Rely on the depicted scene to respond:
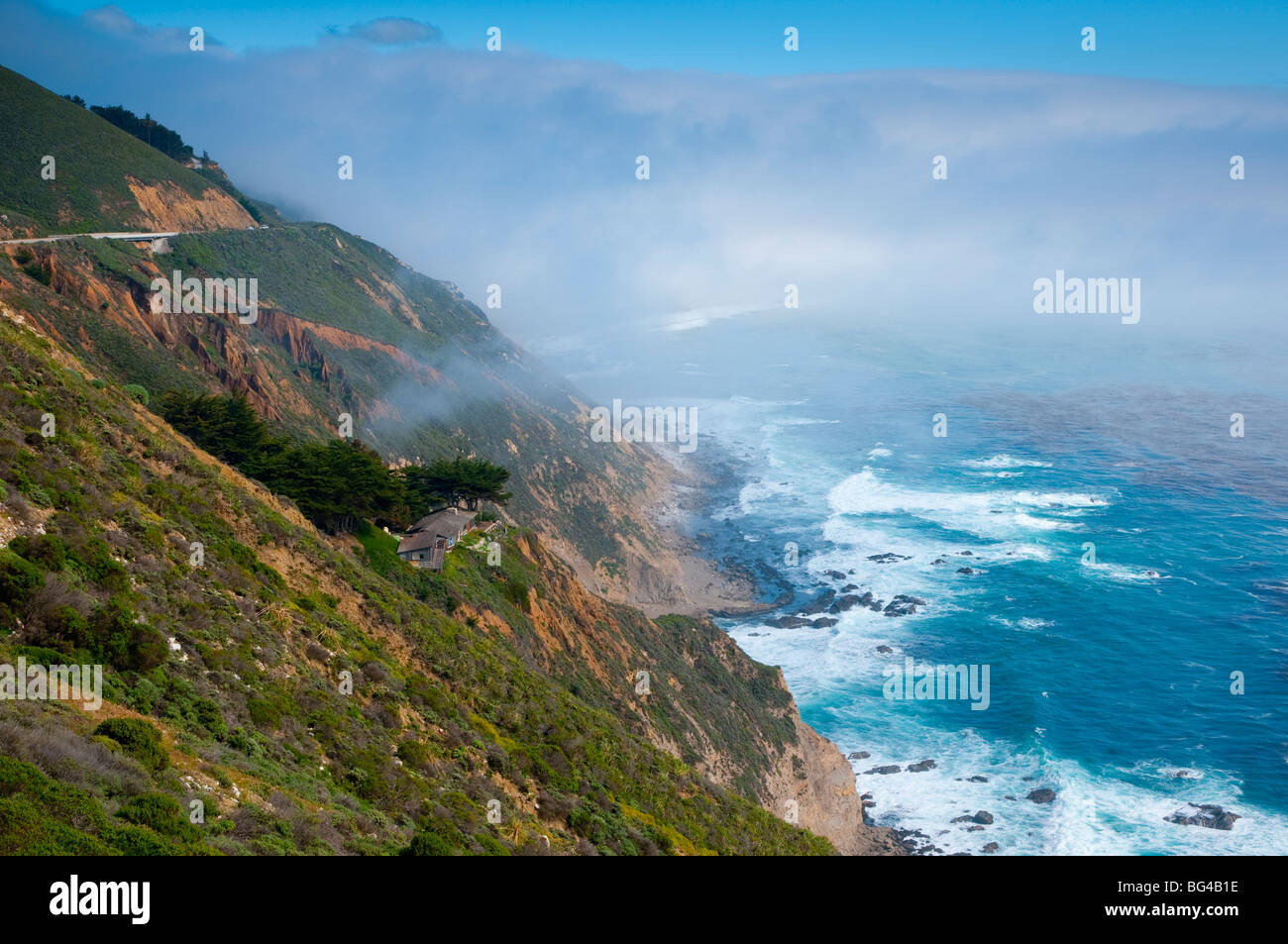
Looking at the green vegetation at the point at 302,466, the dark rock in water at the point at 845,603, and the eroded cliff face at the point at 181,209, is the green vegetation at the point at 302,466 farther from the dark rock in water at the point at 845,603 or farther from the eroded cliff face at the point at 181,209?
the eroded cliff face at the point at 181,209

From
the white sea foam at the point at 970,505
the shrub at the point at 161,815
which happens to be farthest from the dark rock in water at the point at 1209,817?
the shrub at the point at 161,815

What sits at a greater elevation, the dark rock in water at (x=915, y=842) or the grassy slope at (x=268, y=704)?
the grassy slope at (x=268, y=704)

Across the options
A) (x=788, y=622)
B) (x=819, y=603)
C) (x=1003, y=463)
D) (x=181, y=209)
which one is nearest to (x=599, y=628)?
(x=788, y=622)

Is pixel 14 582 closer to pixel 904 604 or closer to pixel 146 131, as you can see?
pixel 904 604

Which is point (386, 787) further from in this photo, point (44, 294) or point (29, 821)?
point (44, 294)

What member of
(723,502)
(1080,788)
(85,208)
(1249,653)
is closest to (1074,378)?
(723,502)
